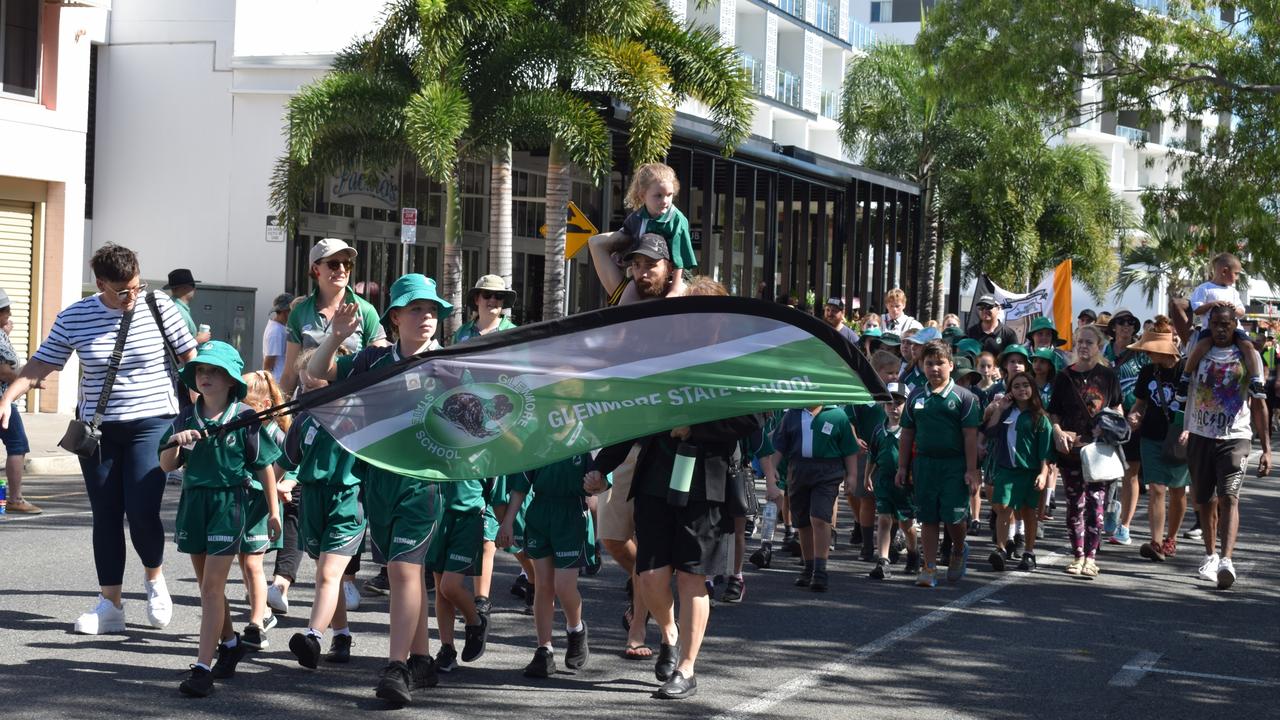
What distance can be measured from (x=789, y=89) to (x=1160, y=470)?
39872 millimetres

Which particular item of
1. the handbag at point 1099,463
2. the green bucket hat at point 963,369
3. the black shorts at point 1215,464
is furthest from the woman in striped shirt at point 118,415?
the black shorts at point 1215,464

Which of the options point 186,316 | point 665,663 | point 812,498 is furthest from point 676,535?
point 186,316

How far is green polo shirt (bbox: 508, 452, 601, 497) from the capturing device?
7141 millimetres

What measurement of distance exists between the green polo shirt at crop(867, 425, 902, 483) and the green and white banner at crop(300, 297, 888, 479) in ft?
14.5

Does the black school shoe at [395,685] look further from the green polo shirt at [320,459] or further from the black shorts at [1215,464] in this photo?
the black shorts at [1215,464]

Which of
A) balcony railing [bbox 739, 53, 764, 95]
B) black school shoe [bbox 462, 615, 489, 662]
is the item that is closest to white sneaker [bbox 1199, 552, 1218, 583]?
black school shoe [bbox 462, 615, 489, 662]

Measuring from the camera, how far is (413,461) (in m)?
6.25

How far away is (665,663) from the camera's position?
694 cm

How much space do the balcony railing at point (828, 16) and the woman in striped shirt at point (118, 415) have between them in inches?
1843

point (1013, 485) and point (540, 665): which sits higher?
point (1013, 485)

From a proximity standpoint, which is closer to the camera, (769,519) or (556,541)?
(556,541)

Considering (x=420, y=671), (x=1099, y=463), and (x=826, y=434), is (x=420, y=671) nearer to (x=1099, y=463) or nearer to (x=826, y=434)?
(x=826, y=434)

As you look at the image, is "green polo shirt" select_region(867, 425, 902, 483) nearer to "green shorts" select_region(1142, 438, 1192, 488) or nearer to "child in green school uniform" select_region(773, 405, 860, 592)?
"child in green school uniform" select_region(773, 405, 860, 592)

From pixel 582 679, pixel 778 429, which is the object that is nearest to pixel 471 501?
pixel 582 679
